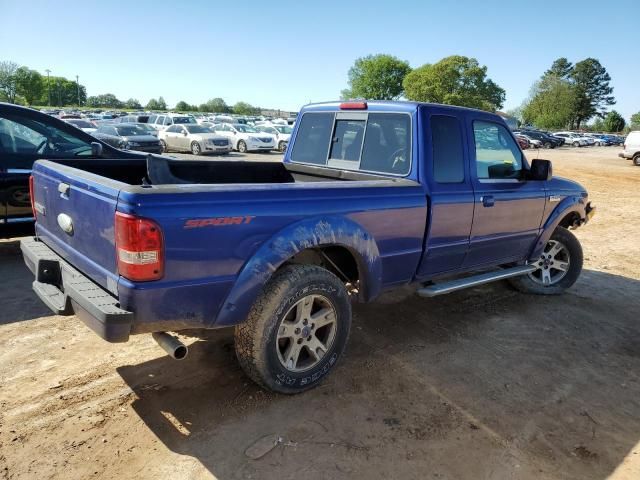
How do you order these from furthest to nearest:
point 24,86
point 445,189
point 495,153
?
point 24,86
point 495,153
point 445,189

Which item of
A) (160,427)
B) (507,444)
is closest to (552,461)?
(507,444)

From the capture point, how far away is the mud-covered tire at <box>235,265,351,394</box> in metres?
2.96

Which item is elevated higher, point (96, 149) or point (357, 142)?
point (357, 142)

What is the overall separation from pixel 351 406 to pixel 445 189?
187 cm

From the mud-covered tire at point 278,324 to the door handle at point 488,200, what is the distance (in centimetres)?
174

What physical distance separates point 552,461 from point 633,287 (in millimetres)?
4346

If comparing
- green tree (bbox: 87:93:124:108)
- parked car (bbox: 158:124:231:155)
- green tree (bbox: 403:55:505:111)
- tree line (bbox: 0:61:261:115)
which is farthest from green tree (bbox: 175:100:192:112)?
parked car (bbox: 158:124:231:155)

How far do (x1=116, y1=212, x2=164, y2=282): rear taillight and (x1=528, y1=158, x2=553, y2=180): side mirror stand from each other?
12.3 feet

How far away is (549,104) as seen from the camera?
95.6m

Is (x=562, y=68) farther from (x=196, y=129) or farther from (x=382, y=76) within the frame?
(x=196, y=129)

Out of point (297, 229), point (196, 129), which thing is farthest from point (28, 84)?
point (297, 229)

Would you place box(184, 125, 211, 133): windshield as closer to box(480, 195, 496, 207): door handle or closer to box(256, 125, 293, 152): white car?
box(256, 125, 293, 152): white car

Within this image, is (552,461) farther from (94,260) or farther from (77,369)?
(77,369)

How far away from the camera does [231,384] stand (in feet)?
11.0
